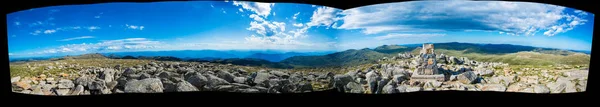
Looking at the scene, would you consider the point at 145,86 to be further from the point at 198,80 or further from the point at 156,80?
the point at 198,80

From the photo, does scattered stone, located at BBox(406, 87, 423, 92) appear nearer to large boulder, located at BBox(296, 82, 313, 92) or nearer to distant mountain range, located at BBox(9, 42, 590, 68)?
distant mountain range, located at BBox(9, 42, 590, 68)

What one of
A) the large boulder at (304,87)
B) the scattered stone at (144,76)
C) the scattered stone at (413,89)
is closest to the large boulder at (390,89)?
the scattered stone at (413,89)

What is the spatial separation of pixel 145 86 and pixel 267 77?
8.62ft

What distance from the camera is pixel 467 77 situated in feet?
28.8

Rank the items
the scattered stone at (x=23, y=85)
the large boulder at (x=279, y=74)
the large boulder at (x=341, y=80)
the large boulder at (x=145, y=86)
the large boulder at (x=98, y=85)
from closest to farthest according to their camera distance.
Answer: the large boulder at (x=145, y=86) < the large boulder at (x=98, y=85) < the scattered stone at (x=23, y=85) < the large boulder at (x=279, y=74) < the large boulder at (x=341, y=80)

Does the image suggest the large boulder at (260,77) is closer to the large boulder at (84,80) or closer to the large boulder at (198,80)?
the large boulder at (198,80)

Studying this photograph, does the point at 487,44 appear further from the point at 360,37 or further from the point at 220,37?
the point at 220,37

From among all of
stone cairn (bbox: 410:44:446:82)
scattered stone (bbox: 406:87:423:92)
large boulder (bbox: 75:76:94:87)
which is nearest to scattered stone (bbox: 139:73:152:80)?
large boulder (bbox: 75:76:94:87)

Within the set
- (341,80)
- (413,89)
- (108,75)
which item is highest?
(108,75)

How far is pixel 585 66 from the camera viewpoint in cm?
865

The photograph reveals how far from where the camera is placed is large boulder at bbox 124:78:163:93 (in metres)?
8.62

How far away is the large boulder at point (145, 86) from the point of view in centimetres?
862

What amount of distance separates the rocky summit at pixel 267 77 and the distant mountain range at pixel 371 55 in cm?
11

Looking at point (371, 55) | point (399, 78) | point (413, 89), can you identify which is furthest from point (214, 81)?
point (413, 89)
